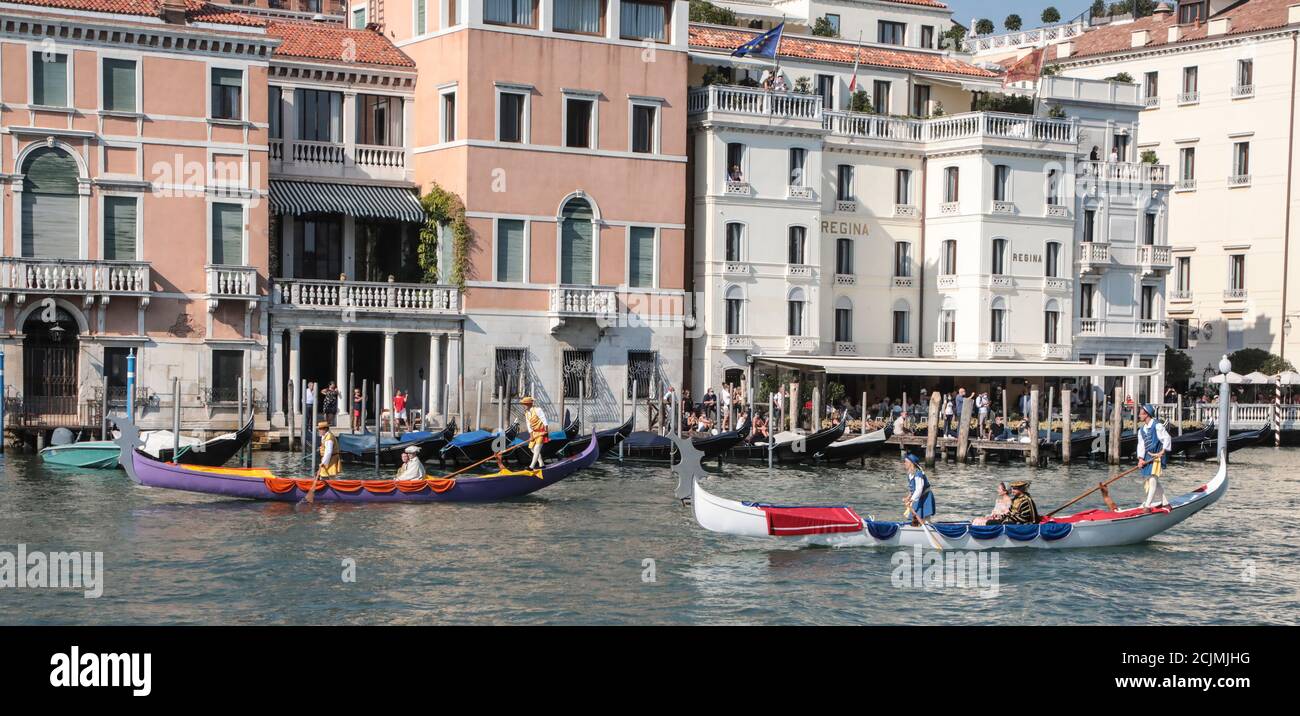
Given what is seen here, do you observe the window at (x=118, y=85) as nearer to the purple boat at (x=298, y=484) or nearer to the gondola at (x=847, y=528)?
the purple boat at (x=298, y=484)

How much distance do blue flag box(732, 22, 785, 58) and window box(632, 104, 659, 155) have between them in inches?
95.1

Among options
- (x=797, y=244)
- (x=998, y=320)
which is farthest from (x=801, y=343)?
(x=998, y=320)

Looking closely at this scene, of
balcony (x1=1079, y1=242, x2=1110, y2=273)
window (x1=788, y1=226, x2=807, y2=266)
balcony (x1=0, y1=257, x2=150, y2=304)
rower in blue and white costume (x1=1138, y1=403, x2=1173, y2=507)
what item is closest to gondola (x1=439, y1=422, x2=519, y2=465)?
balcony (x1=0, y1=257, x2=150, y2=304)

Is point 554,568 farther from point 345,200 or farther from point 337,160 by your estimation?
Result: point 337,160

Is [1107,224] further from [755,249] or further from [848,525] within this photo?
[848,525]

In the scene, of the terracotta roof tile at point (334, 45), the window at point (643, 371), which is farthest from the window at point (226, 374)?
the window at point (643, 371)

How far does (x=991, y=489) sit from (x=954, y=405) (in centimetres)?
1005

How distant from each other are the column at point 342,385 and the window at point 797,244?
11.5 m

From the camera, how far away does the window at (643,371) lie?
36938mm

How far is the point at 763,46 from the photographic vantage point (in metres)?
37.1

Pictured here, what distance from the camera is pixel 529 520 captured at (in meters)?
23.2

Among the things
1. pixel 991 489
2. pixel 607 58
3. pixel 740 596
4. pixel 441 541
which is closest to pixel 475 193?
pixel 607 58

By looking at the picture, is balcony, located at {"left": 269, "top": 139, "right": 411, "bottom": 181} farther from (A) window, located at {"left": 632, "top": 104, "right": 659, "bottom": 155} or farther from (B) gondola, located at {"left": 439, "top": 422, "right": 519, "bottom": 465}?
(B) gondola, located at {"left": 439, "top": 422, "right": 519, "bottom": 465}

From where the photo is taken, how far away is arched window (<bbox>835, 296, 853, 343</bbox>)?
41562 millimetres
